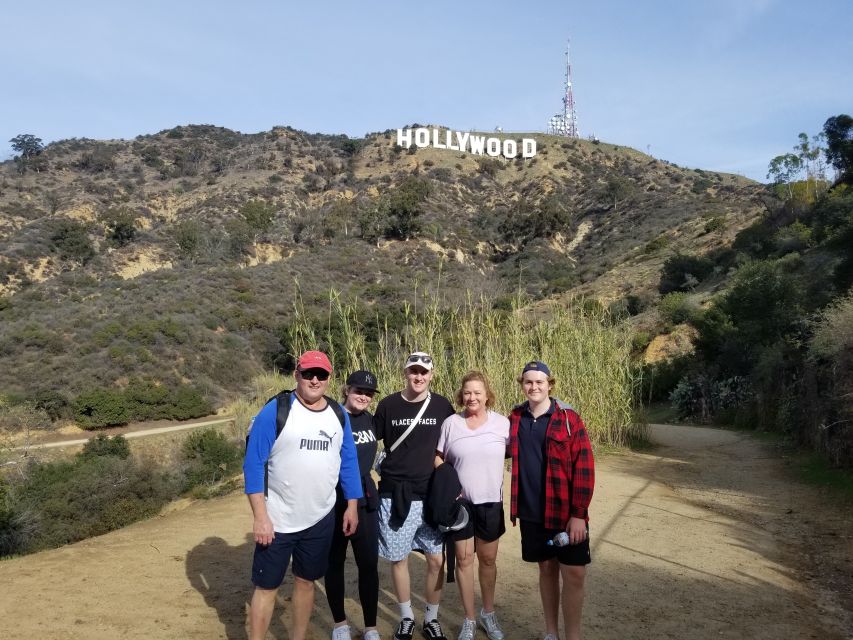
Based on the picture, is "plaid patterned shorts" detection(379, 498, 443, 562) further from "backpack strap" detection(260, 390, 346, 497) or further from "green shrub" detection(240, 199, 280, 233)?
"green shrub" detection(240, 199, 280, 233)

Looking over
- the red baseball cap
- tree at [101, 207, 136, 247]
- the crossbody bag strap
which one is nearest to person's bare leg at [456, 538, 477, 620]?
the crossbody bag strap

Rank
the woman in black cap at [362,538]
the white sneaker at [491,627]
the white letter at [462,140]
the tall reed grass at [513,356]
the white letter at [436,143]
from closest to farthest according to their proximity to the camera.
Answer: the woman in black cap at [362,538], the white sneaker at [491,627], the tall reed grass at [513,356], the white letter at [436,143], the white letter at [462,140]

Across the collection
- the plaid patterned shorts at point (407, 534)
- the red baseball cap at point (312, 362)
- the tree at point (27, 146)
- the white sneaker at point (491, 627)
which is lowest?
the white sneaker at point (491, 627)

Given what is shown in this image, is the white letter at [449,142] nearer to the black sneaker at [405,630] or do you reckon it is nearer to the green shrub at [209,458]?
the green shrub at [209,458]

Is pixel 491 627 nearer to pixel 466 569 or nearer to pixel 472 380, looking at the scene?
pixel 466 569

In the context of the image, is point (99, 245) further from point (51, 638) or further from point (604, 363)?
point (51, 638)

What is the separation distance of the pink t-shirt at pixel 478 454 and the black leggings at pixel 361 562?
0.52m

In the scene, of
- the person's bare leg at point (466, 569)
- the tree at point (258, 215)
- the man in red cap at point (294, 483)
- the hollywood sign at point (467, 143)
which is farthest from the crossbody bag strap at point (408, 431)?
the hollywood sign at point (467, 143)

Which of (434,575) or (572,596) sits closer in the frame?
(572,596)

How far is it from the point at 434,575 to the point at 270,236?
4786 centimetres

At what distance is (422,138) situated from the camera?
72.6 metres

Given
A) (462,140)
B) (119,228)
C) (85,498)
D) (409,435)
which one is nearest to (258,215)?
(119,228)

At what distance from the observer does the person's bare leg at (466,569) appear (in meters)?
3.41

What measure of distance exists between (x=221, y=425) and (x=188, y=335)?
8.86 m
